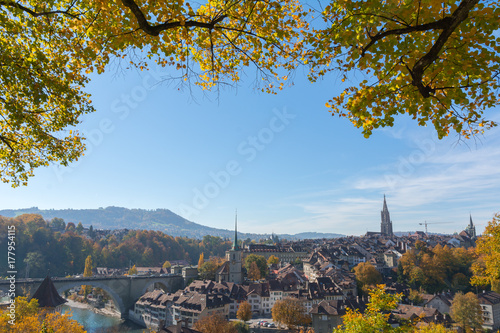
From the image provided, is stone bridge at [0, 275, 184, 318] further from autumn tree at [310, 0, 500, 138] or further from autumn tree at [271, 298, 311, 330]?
autumn tree at [310, 0, 500, 138]

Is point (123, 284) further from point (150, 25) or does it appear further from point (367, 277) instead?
point (150, 25)

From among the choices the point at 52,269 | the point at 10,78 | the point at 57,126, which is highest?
the point at 10,78

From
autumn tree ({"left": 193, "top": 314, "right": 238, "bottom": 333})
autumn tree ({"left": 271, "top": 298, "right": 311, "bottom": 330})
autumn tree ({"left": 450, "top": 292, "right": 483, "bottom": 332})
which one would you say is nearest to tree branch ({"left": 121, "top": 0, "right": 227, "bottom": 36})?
autumn tree ({"left": 193, "top": 314, "right": 238, "bottom": 333})

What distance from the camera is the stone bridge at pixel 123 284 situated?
1828 inches

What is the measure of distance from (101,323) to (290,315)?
96.2 feet

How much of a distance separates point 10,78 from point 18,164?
2.42 meters

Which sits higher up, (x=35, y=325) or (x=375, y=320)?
(x=375, y=320)

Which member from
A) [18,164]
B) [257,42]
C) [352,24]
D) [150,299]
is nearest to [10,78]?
[18,164]

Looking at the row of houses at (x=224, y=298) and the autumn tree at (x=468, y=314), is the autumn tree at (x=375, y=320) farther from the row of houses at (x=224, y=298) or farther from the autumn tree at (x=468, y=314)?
the autumn tree at (x=468, y=314)

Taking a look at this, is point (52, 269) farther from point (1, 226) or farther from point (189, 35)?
point (189, 35)

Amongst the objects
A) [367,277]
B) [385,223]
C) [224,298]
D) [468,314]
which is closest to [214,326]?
[224,298]

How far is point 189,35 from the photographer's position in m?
4.63

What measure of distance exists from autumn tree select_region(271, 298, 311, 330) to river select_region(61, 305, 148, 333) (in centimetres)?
1840

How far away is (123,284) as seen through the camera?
174 feet
